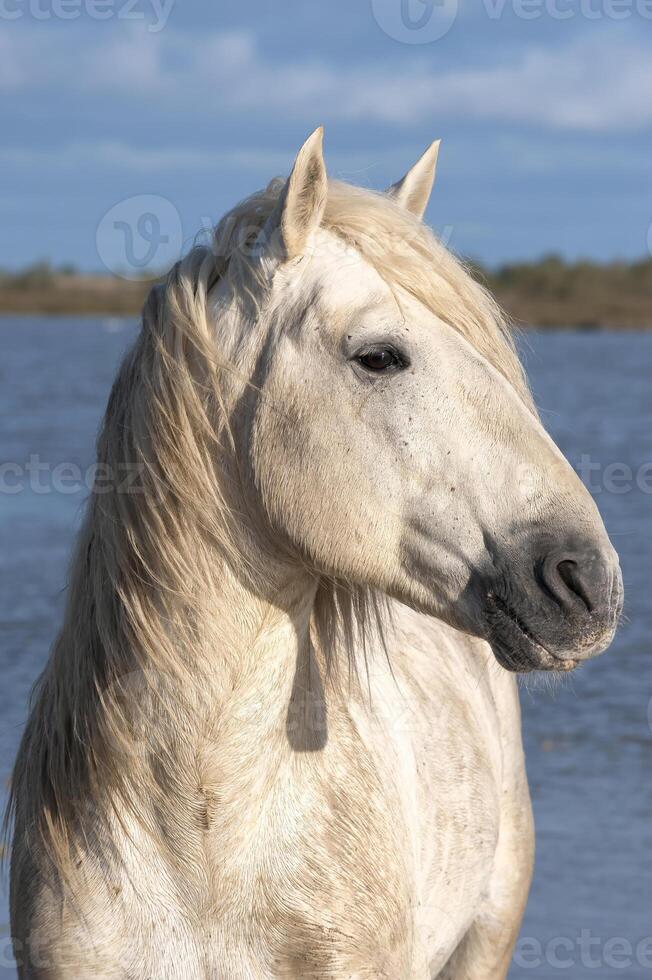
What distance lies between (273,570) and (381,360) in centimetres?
45

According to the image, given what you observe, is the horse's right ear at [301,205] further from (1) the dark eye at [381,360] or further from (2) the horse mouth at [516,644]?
(2) the horse mouth at [516,644]

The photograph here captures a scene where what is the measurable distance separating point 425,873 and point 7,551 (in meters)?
7.84

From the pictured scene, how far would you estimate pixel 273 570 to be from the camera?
253 centimetres

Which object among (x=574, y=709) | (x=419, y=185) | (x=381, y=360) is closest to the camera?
(x=381, y=360)

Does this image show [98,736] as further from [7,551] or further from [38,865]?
[7,551]

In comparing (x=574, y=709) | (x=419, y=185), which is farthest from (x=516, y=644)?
(x=574, y=709)

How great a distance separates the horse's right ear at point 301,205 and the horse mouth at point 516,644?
75cm

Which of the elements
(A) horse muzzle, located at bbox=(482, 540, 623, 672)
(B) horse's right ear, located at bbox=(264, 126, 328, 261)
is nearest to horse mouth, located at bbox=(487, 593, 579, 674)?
(A) horse muzzle, located at bbox=(482, 540, 623, 672)

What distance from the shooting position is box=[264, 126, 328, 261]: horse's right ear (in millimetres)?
2363

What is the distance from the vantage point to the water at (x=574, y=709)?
15.1 feet

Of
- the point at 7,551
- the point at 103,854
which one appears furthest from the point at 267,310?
the point at 7,551

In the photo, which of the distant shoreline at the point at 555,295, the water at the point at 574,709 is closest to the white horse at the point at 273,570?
the water at the point at 574,709

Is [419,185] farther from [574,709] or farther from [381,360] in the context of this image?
[574,709]

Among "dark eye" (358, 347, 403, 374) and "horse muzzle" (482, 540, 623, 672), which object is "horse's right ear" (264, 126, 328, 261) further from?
"horse muzzle" (482, 540, 623, 672)
